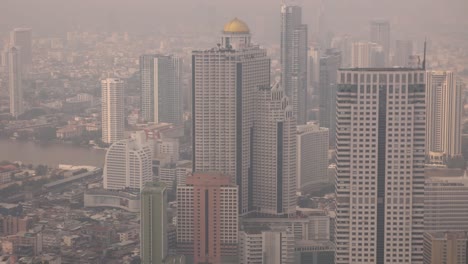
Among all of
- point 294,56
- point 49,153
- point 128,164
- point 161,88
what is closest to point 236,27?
point 128,164

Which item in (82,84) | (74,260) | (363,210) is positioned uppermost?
(82,84)

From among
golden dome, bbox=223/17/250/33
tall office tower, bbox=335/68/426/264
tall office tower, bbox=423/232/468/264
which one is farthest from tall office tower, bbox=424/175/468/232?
golden dome, bbox=223/17/250/33

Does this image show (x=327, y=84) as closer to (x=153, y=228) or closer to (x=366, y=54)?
(x=366, y=54)

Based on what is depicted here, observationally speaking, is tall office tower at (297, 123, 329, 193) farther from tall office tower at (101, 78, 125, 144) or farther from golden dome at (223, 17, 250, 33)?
tall office tower at (101, 78, 125, 144)

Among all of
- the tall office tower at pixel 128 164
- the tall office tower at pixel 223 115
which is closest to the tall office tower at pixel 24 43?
the tall office tower at pixel 128 164

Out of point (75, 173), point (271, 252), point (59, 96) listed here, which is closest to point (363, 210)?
point (271, 252)

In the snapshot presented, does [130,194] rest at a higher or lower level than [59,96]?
lower

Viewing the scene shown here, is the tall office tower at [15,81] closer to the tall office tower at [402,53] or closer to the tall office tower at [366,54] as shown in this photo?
the tall office tower at [366,54]

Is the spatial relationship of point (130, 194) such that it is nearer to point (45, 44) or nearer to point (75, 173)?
point (75, 173)
